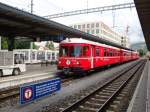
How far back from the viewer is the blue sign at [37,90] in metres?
9.67

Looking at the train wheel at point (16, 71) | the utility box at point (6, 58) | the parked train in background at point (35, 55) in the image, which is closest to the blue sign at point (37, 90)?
the utility box at point (6, 58)

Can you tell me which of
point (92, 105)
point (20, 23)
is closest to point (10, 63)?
point (20, 23)

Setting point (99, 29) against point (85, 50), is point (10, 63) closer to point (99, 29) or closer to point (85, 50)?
point (85, 50)

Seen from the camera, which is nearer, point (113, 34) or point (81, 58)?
point (81, 58)

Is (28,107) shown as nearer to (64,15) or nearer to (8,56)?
(8,56)

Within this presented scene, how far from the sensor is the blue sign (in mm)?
9673

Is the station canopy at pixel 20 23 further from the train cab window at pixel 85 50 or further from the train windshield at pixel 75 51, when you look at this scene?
the train cab window at pixel 85 50

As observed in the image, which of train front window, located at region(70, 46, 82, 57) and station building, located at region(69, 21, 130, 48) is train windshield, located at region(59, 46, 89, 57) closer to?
train front window, located at region(70, 46, 82, 57)

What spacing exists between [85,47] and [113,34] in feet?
414

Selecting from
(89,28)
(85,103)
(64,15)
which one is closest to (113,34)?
(89,28)

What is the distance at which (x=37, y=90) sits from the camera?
10.7m

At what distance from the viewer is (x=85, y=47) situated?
19547 millimetres

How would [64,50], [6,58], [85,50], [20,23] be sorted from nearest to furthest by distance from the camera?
[85,50]
[64,50]
[6,58]
[20,23]

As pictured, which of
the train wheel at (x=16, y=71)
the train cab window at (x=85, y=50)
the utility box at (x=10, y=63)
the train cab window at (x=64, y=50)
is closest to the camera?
the train cab window at (x=85, y=50)
